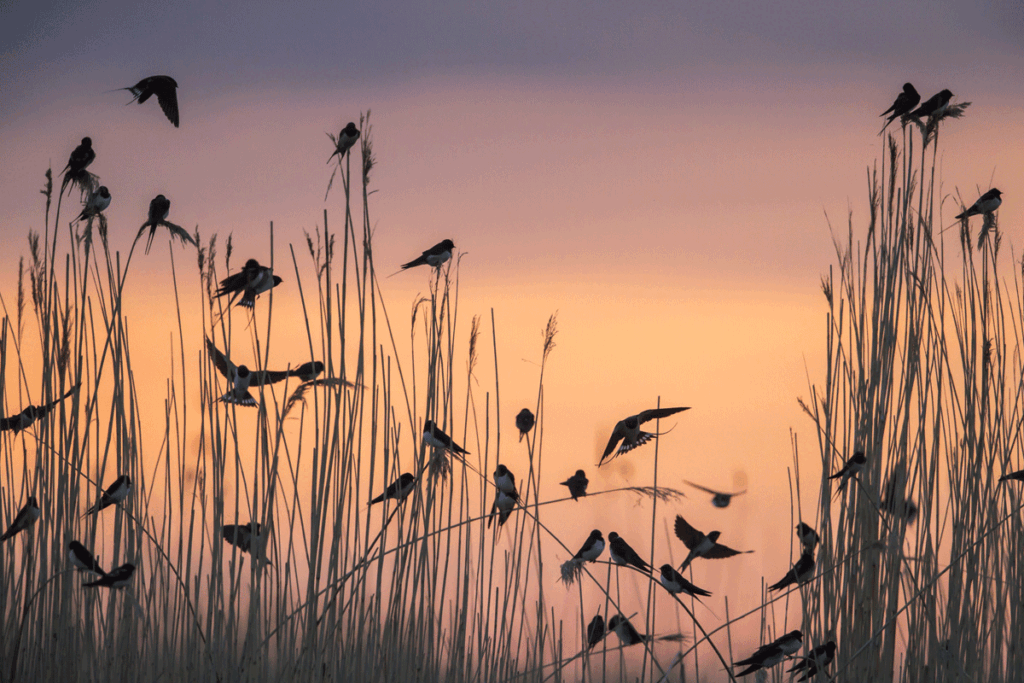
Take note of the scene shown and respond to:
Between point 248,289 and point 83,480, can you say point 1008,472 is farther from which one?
point 83,480

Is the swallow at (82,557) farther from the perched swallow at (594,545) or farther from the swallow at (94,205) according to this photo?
the perched swallow at (594,545)

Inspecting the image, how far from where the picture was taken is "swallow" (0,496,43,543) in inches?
108

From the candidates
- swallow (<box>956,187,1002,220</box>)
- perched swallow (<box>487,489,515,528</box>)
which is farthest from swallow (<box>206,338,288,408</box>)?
swallow (<box>956,187,1002,220</box>)

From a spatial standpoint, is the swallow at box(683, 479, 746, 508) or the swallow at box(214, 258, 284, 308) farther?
the swallow at box(683, 479, 746, 508)

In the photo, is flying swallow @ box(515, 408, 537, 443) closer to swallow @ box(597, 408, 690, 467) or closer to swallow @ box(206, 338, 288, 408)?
swallow @ box(597, 408, 690, 467)

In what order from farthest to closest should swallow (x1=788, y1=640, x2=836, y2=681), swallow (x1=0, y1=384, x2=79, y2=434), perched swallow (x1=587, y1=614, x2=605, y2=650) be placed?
perched swallow (x1=587, y1=614, x2=605, y2=650) → swallow (x1=0, y1=384, x2=79, y2=434) → swallow (x1=788, y1=640, x2=836, y2=681)

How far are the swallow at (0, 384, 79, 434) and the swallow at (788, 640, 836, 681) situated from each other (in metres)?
2.46

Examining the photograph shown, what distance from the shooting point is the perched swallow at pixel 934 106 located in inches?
103

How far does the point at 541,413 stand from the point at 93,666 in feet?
5.41

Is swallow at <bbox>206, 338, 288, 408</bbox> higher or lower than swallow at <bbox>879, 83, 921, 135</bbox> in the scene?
lower

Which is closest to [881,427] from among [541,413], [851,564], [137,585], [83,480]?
[851,564]

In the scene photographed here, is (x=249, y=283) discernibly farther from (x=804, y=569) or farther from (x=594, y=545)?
(x=804, y=569)

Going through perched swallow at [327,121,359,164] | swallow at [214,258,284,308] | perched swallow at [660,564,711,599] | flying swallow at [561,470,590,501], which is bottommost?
perched swallow at [660,564,711,599]

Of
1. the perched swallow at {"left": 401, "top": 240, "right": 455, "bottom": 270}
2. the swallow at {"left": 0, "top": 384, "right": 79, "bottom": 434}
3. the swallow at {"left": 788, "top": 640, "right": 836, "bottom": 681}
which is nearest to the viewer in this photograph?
the swallow at {"left": 788, "top": 640, "right": 836, "bottom": 681}
